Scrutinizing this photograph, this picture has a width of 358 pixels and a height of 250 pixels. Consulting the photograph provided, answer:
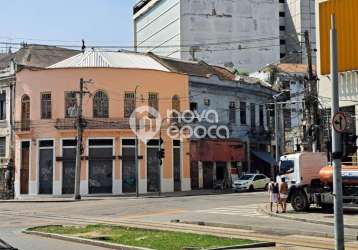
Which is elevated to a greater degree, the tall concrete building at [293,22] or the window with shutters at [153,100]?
the tall concrete building at [293,22]

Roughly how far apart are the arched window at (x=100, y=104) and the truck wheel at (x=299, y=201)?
23923 mm

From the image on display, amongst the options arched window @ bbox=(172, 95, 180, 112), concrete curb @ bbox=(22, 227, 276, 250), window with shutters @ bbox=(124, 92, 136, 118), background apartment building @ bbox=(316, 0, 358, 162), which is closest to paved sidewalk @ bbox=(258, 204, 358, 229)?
background apartment building @ bbox=(316, 0, 358, 162)

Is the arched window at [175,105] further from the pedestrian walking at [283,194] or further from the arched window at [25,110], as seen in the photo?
the pedestrian walking at [283,194]

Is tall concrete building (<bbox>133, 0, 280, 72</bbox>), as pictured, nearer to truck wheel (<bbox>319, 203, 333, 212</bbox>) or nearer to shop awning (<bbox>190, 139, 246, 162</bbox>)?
shop awning (<bbox>190, 139, 246, 162</bbox>)

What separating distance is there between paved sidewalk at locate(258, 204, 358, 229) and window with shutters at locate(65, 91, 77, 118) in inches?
921

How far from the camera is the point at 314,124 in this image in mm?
31016

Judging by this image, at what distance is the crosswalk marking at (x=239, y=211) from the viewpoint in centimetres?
2749

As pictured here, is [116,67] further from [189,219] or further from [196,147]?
[189,219]

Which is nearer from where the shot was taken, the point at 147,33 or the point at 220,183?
the point at 220,183

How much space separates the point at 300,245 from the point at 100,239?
19.0 feet

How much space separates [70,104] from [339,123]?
3840 centimetres

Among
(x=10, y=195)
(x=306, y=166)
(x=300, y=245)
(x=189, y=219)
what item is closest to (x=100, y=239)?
(x=300, y=245)

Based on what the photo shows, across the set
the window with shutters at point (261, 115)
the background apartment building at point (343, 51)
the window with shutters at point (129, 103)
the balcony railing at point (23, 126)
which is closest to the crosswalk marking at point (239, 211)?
the background apartment building at point (343, 51)

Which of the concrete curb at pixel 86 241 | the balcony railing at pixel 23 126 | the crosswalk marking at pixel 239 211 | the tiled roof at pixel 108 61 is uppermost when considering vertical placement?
the tiled roof at pixel 108 61
